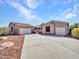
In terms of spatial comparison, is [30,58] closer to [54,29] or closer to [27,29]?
[54,29]

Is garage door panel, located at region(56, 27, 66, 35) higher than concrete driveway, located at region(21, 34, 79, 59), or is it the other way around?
garage door panel, located at region(56, 27, 66, 35)

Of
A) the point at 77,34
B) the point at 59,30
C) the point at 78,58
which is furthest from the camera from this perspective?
the point at 59,30

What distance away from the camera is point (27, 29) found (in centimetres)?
3812

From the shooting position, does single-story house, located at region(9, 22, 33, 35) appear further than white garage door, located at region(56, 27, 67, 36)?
Yes

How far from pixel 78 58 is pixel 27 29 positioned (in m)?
31.5

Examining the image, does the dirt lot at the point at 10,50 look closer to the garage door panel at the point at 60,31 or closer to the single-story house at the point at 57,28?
the single-story house at the point at 57,28

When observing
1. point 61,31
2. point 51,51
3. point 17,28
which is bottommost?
point 51,51

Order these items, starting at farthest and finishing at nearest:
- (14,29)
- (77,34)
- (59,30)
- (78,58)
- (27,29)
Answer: (27,29) < (14,29) < (59,30) < (77,34) < (78,58)

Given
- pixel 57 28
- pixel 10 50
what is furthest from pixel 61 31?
pixel 10 50

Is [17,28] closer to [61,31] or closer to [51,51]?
[61,31]

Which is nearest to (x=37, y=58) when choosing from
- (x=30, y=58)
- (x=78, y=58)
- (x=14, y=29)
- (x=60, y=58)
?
(x=30, y=58)

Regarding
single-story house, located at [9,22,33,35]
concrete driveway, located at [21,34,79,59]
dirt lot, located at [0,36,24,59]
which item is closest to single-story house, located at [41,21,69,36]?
Result: single-story house, located at [9,22,33,35]

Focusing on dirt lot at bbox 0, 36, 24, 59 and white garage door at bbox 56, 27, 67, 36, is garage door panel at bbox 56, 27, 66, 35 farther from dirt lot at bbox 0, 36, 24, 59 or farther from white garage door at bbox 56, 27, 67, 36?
dirt lot at bbox 0, 36, 24, 59

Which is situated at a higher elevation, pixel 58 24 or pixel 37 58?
pixel 58 24
